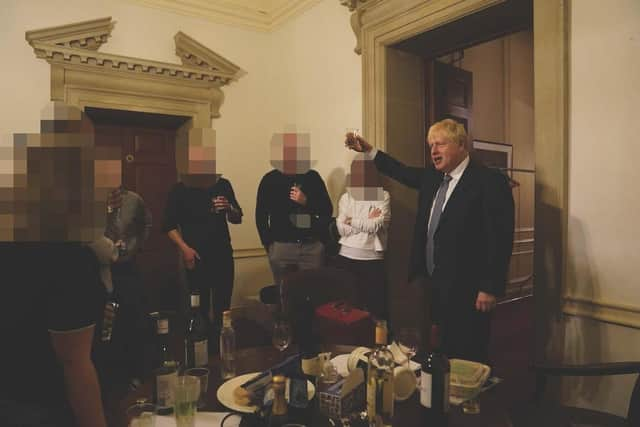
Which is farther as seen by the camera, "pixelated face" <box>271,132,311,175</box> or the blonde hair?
"pixelated face" <box>271,132,311,175</box>

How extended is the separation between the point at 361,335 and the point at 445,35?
81.8 inches

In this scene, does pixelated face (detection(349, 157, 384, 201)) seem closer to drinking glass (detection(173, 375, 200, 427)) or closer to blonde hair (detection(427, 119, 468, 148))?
blonde hair (detection(427, 119, 468, 148))

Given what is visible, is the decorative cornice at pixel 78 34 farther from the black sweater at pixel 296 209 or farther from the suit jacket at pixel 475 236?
the suit jacket at pixel 475 236

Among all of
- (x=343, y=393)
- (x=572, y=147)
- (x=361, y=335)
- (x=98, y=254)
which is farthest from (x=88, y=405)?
(x=572, y=147)

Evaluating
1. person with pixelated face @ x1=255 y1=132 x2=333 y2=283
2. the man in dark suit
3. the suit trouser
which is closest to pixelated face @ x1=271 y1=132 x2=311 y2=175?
person with pixelated face @ x1=255 y1=132 x2=333 y2=283

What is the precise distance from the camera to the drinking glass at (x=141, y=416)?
100 cm

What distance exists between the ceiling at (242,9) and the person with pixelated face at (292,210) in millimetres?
1694

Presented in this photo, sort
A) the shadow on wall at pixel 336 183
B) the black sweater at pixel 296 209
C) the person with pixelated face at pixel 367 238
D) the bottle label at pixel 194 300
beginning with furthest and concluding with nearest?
the shadow on wall at pixel 336 183, the black sweater at pixel 296 209, the person with pixelated face at pixel 367 238, the bottle label at pixel 194 300

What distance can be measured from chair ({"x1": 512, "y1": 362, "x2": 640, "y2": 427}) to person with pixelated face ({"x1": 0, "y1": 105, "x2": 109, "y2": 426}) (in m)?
1.29

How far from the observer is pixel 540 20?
6.96 feet

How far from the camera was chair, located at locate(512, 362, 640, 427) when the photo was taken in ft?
4.48

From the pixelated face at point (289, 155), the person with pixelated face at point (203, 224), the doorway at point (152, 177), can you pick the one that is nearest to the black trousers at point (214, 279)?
the person with pixelated face at point (203, 224)

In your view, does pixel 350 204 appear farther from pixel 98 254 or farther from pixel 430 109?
pixel 98 254

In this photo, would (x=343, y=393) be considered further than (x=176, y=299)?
No
